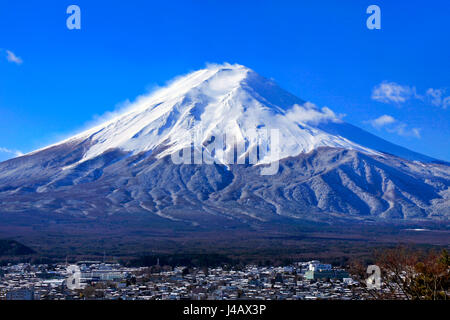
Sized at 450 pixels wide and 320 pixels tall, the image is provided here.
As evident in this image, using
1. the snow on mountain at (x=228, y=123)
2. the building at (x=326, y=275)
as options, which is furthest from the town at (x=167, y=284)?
the snow on mountain at (x=228, y=123)

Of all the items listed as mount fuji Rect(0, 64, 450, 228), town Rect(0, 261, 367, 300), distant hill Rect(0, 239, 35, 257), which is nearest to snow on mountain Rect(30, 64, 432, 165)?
mount fuji Rect(0, 64, 450, 228)

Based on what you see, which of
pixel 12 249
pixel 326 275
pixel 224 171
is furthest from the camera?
pixel 224 171

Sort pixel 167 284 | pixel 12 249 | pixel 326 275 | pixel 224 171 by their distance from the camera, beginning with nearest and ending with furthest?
pixel 167 284 → pixel 326 275 → pixel 12 249 → pixel 224 171

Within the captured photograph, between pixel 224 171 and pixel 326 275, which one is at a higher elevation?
pixel 224 171

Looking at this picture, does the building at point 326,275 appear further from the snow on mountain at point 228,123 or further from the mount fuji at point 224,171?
the snow on mountain at point 228,123

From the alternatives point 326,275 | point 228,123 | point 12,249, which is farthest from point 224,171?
point 326,275

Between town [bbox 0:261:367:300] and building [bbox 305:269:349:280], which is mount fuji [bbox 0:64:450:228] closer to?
town [bbox 0:261:367:300]

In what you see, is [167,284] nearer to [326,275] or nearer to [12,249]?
[326,275]
